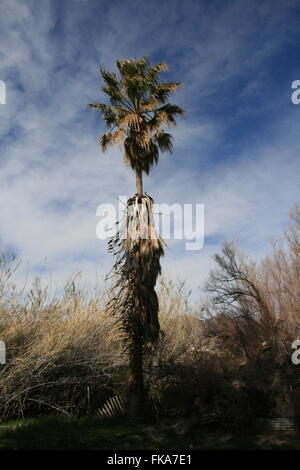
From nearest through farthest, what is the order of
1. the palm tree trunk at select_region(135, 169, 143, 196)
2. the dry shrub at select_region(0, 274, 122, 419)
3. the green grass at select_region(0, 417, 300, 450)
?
the green grass at select_region(0, 417, 300, 450)
the dry shrub at select_region(0, 274, 122, 419)
the palm tree trunk at select_region(135, 169, 143, 196)

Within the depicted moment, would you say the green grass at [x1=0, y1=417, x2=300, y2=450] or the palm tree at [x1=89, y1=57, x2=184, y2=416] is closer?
the green grass at [x1=0, y1=417, x2=300, y2=450]

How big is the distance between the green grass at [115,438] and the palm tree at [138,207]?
5.55ft

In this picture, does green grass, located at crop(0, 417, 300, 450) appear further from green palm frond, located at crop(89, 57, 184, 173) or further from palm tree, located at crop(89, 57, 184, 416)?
green palm frond, located at crop(89, 57, 184, 173)

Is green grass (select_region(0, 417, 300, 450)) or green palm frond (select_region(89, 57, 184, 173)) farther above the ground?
green palm frond (select_region(89, 57, 184, 173))

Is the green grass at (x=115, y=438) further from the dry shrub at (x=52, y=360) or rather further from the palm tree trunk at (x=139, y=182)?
the palm tree trunk at (x=139, y=182)

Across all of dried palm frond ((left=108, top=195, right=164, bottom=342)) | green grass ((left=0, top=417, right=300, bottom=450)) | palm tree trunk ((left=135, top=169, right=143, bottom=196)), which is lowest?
green grass ((left=0, top=417, right=300, bottom=450))

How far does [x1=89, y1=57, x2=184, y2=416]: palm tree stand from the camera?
524 inches

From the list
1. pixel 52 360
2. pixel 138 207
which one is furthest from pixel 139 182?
pixel 52 360

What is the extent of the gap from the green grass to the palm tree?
1.69 meters

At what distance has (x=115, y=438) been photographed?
34.3ft

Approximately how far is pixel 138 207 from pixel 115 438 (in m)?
7.35

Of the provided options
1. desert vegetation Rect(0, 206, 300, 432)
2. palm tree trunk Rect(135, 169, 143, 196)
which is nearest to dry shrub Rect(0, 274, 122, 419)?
desert vegetation Rect(0, 206, 300, 432)

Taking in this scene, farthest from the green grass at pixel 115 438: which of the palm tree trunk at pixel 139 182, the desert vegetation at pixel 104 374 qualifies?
the palm tree trunk at pixel 139 182
